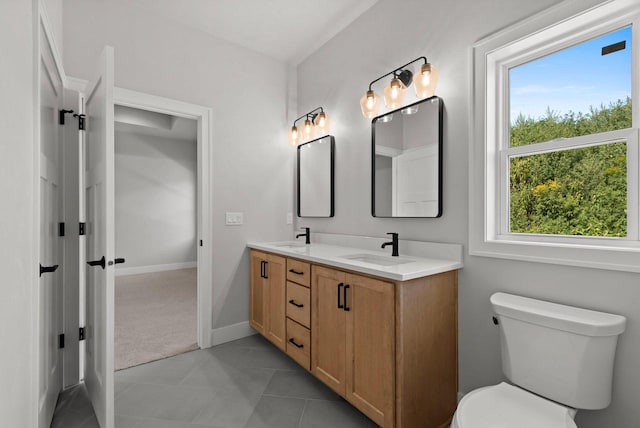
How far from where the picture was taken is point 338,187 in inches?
103

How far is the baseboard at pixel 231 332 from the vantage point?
2643mm

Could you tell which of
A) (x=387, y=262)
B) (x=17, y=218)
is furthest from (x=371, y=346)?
(x=17, y=218)

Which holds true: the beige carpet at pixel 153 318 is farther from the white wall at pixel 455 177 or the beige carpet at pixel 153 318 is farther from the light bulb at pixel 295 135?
the light bulb at pixel 295 135

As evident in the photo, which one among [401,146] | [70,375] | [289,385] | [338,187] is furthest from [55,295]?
[401,146]

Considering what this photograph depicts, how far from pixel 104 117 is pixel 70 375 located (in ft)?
5.71

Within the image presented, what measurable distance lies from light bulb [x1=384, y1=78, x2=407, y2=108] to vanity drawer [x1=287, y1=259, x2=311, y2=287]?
121cm

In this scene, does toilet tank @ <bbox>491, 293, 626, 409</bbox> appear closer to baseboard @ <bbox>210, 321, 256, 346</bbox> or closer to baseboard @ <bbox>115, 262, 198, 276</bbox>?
baseboard @ <bbox>210, 321, 256, 346</bbox>

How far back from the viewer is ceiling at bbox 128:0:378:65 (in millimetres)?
2289

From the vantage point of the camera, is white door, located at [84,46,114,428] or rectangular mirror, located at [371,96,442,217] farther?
rectangular mirror, located at [371,96,442,217]

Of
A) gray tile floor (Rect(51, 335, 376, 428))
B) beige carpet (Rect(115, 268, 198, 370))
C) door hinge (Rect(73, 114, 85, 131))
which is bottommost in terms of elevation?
gray tile floor (Rect(51, 335, 376, 428))

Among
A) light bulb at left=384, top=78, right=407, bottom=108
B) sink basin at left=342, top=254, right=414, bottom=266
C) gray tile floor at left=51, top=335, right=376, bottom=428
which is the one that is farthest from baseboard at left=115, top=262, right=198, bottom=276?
light bulb at left=384, top=78, right=407, bottom=108

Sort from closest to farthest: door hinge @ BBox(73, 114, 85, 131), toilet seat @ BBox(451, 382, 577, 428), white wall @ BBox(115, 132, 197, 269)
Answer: toilet seat @ BBox(451, 382, 577, 428) < door hinge @ BBox(73, 114, 85, 131) < white wall @ BBox(115, 132, 197, 269)

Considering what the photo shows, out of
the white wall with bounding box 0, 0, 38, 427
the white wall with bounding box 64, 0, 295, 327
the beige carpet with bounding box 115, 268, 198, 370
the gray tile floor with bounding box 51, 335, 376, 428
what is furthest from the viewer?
the beige carpet with bounding box 115, 268, 198, 370

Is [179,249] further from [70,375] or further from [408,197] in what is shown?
[408,197]
